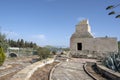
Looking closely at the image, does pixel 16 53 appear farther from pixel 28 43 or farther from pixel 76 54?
pixel 28 43

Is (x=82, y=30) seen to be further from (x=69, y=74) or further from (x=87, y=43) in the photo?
(x=69, y=74)

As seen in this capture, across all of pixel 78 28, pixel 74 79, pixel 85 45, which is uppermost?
pixel 78 28

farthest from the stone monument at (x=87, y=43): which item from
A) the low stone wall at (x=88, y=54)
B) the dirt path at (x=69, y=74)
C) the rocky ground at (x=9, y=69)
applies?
the dirt path at (x=69, y=74)

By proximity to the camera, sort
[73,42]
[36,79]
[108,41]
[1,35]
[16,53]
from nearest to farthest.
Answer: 1. [36,79]
2. [1,35]
3. [108,41]
4. [73,42]
5. [16,53]

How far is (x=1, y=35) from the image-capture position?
1794cm

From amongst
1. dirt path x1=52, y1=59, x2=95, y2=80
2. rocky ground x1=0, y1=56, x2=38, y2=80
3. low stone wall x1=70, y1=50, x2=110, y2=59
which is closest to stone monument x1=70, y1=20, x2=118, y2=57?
low stone wall x1=70, y1=50, x2=110, y2=59

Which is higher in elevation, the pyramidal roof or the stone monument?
the pyramidal roof

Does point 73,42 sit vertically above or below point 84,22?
below

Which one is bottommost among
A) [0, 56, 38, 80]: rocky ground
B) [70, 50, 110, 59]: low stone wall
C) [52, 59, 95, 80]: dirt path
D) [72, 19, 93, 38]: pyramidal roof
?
[52, 59, 95, 80]: dirt path

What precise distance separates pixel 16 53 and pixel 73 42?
37.7 feet

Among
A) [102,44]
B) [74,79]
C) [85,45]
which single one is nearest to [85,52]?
[85,45]

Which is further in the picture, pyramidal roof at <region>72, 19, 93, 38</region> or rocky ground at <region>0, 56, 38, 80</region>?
pyramidal roof at <region>72, 19, 93, 38</region>

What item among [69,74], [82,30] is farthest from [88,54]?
[69,74]

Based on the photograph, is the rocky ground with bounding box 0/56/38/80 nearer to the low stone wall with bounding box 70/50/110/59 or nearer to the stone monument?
the low stone wall with bounding box 70/50/110/59
